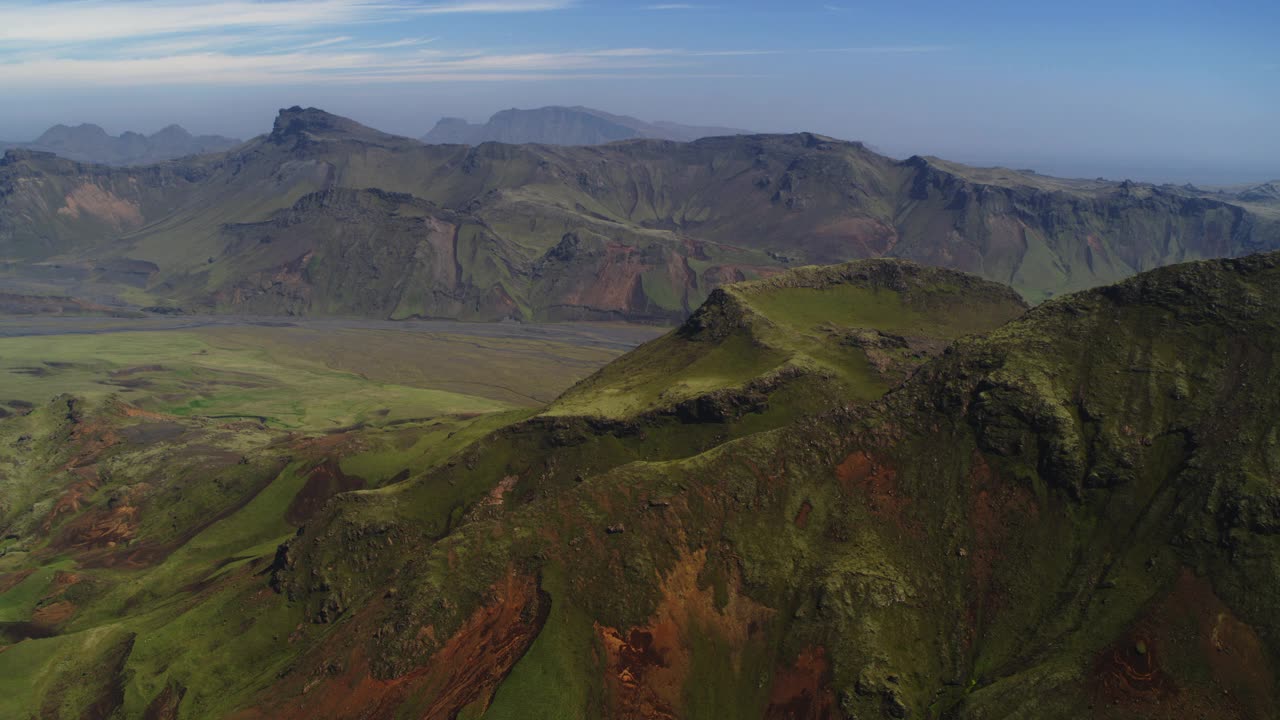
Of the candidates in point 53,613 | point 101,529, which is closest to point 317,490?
point 101,529

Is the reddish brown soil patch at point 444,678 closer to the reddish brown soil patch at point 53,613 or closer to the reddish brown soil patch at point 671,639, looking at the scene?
the reddish brown soil patch at point 671,639

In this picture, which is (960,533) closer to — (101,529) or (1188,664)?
(1188,664)

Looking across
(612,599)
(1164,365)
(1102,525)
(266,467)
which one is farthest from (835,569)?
(266,467)

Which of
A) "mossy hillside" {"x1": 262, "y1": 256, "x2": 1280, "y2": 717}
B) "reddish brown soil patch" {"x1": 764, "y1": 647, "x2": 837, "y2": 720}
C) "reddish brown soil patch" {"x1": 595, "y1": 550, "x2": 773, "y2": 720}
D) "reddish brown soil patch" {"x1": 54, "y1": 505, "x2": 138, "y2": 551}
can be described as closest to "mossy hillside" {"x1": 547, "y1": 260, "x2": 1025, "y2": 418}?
"mossy hillside" {"x1": 262, "y1": 256, "x2": 1280, "y2": 717}

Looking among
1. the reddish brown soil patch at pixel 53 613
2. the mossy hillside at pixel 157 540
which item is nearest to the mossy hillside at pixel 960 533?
the mossy hillside at pixel 157 540

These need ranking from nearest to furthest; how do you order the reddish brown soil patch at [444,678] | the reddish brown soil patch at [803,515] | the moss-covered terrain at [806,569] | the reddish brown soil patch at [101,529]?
the reddish brown soil patch at [444,678], the moss-covered terrain at [806,569], the reddish brown soil patch at [803,515], the reddish brown soil patch at [101,529]

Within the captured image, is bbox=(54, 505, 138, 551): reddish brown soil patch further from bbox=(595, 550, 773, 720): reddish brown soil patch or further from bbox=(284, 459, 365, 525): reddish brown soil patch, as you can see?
bbox=(595, 550, 773, 720): reddish brown soil patch

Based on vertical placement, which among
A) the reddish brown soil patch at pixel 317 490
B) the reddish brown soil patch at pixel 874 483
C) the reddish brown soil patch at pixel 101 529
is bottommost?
the reddish brown soil patch at pixel 101 529

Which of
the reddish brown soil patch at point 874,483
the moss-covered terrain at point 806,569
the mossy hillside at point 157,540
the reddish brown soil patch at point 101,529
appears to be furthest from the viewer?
the reddish brown soil patch at point 101,529
